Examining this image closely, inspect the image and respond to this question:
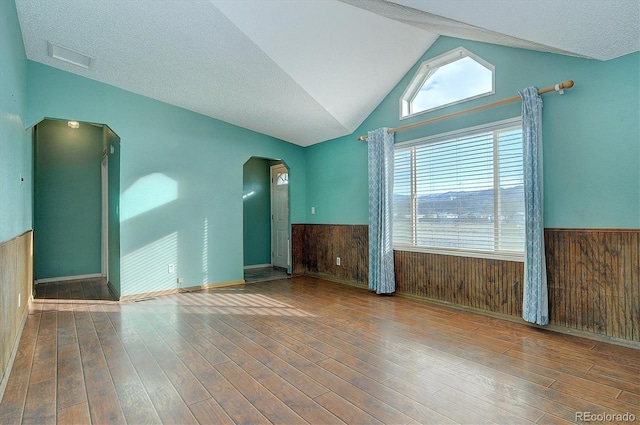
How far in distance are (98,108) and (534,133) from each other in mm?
5213

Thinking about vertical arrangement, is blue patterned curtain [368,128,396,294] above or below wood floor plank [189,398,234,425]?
above

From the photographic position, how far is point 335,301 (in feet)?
14.4

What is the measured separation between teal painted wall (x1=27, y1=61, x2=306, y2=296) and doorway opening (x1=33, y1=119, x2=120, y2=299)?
0.93 meters

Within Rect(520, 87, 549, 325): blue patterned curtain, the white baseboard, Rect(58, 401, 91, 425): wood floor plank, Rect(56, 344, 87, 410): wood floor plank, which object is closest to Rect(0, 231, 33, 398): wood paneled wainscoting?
Rect(56, 344, 87, 410): wood floor plank

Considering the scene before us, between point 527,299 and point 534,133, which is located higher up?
point 534,133

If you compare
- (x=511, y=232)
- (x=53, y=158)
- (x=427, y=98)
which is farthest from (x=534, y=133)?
(x=53, y=158)

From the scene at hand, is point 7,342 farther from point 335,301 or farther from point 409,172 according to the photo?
point 409,172

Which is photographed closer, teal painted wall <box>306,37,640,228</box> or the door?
teal painted wall <box>306,37,640,228</box>

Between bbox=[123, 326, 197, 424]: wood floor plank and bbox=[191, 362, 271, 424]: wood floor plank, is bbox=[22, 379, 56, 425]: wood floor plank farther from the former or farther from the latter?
bbox=[191, 362, 271, 424]: wood floor plank

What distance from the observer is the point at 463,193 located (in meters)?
3.93

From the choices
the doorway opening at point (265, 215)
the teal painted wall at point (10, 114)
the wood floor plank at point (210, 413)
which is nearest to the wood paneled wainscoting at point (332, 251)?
the doorway opening at point (265, 215)

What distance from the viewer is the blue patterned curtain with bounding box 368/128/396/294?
462 centimetres

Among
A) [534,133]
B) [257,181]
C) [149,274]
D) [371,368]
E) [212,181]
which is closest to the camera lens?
[371,368]

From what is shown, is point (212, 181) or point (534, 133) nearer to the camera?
point (534, 133)
